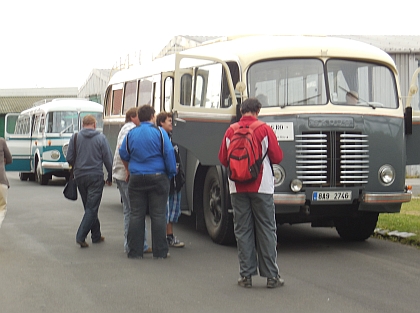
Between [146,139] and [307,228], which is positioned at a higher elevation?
[146,139]

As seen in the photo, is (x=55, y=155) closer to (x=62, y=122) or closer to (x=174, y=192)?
(x=62, y=122)

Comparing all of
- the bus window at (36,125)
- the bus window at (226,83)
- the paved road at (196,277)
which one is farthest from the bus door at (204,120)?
the bus window at (36,125)

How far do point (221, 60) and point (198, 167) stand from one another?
1716 mm

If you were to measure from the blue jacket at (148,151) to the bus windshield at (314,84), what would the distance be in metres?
1.64

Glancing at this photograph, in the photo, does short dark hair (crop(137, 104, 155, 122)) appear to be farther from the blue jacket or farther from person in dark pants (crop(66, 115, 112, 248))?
person in dark pants (crop(66, 115, 112, 248))

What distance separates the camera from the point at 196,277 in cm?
911

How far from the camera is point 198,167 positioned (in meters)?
12.4

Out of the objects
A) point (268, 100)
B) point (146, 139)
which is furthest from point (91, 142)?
point (268, 100)

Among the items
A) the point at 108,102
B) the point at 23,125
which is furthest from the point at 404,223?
the point at 23,125

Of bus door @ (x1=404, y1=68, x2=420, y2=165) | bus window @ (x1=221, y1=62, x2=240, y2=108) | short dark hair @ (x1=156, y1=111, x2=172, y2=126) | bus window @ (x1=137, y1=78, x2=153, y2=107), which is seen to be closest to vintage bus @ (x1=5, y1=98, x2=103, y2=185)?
bus window @ (x1=137, y1=78, x2=153, y2=107)

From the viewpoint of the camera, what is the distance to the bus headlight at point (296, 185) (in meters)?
11.0

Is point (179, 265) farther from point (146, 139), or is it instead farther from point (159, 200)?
point (146, 139)

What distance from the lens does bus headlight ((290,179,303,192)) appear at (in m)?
11.0

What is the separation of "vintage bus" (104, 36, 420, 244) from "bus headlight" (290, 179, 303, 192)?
1 cm
